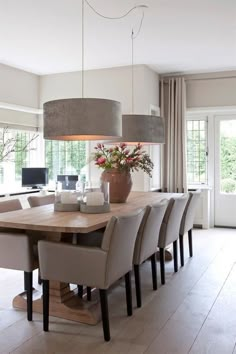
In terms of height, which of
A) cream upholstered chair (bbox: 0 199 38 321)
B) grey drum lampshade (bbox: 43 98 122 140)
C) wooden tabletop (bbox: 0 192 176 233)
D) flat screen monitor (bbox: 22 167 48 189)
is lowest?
cream upholstered chair (bbox: 0 199 38 321)

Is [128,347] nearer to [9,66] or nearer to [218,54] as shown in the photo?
[218,54]

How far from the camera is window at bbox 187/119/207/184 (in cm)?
723

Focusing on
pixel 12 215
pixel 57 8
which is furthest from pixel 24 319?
pixel 57 8

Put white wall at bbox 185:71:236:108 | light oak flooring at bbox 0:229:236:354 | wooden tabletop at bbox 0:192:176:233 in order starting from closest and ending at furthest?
1. light oak flooring at bbox 0:229:236:354
2. wooden tabletop at bbox 0:192:176:233
3. white wall at bbox 185:71:236:108

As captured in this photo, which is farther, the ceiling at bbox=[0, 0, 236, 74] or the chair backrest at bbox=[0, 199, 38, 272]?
the ceiling at bbox=[0, 0, 236, 74]

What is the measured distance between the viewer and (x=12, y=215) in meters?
3.39

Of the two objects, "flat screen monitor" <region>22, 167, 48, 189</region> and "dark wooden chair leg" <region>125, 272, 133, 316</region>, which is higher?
"flat screen monitor" <region>22, 167, 48, 189</region>

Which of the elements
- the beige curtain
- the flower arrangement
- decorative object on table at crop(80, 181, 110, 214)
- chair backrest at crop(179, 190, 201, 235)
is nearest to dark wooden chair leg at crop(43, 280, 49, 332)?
decorative object on table at crop(80, 181, 110, 214)

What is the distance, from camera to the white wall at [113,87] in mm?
6363

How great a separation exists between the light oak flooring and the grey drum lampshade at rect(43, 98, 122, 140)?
A: 153cm

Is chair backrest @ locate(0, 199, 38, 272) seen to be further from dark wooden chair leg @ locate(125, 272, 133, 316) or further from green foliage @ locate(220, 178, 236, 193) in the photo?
green foliage @ locate(220, 178, 236, 193)

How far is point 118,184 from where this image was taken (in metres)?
4.35

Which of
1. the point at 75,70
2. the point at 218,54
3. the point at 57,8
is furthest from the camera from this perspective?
the point at 75,70

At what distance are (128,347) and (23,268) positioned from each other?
1035 millimetres
